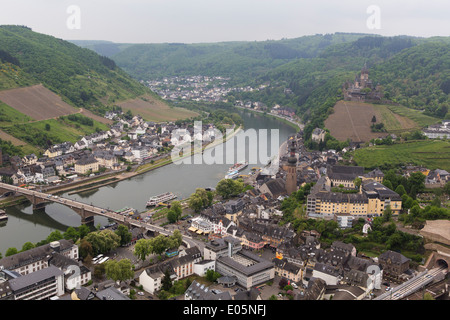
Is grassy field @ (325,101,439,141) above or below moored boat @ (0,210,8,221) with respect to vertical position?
above

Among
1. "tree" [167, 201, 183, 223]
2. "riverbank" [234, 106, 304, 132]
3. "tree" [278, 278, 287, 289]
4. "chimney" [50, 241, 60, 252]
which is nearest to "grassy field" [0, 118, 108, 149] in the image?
"tree" [167, 201, 183, 223]

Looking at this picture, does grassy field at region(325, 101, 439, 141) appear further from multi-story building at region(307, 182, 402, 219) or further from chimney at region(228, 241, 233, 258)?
chimney at region(228, 241, 233, 258)

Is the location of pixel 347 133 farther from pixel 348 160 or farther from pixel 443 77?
pixel 443 77

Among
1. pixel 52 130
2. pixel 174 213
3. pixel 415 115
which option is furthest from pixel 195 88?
pixel 174 213

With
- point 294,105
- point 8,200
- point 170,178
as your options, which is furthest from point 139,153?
point 294,105

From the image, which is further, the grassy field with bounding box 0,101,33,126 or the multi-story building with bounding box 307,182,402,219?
the grassy field with bounding box 0,101,33,126

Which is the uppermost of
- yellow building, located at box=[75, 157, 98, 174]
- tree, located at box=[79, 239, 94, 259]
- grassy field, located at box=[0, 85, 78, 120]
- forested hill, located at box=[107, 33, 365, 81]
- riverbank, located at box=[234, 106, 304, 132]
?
forested hill, located at box=[107, 33, 365, 81]

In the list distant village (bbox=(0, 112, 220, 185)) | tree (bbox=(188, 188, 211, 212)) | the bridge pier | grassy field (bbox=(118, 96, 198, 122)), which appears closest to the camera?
the bridge pier

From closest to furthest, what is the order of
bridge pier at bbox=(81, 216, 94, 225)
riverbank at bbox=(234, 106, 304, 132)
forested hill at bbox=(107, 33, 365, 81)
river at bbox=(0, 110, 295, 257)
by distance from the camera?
river at bbox=(0, 110, 295, 257), bridge pier at bbox=(81, 216, 94, 225), riverbank at bbox=(234, 106, 304, 132), forested hill at bbox=(107, 33, 365, 81)
